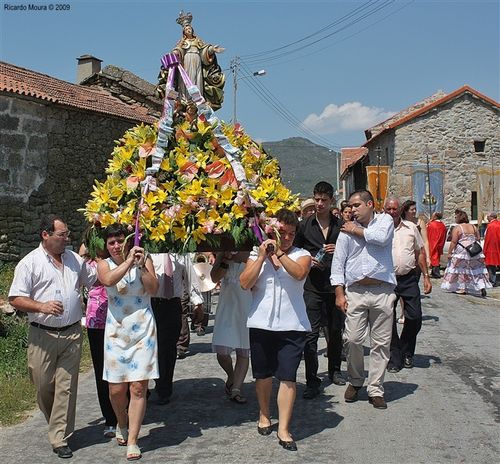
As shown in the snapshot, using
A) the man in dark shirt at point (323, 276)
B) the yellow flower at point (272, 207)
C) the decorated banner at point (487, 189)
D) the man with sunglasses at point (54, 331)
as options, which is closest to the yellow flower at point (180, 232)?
the yellow flower at point (272, 207)

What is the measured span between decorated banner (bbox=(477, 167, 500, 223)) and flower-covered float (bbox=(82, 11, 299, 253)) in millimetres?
27025

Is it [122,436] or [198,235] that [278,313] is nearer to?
[198,235]

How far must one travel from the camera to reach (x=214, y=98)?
25.4ft

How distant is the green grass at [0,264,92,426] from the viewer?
5.91 metres

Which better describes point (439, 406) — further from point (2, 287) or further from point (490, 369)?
point (2, 287)

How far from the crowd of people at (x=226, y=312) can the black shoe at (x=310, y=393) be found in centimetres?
2

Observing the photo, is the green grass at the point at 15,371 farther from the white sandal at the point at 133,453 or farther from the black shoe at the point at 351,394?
the black shoe at the point at 351,394

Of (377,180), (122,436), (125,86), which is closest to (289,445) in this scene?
(122,436)

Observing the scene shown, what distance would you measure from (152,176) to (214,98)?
3.06 metres

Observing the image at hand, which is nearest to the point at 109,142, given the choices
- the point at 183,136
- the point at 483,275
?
the point at 483,275

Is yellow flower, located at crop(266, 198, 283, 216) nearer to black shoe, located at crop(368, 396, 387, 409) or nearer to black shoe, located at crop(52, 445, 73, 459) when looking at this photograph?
black shoe, located at crop(368, 396, 387, 409)

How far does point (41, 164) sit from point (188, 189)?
11.9 meters

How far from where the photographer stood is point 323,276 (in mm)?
6605

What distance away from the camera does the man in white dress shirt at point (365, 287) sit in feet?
19.2
